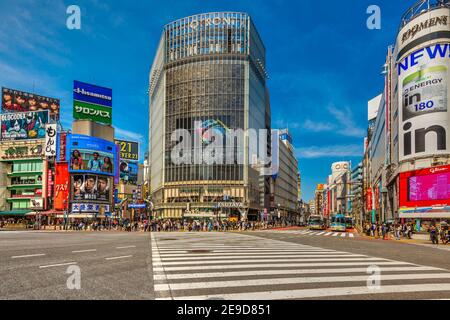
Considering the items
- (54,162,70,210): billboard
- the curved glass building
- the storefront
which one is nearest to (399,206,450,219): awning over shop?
the storefront

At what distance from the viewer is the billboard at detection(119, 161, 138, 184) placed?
A: 154m

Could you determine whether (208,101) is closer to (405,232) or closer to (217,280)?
(405,232)

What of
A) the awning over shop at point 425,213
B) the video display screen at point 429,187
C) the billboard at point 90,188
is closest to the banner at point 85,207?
the billboard at point 90,188

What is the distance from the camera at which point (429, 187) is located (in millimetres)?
49688

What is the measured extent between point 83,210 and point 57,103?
53107 millimetres

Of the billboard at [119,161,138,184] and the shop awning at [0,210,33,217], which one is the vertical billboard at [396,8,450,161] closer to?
the shop awning at [0,210,33,217]

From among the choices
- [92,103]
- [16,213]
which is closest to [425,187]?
[92,103]

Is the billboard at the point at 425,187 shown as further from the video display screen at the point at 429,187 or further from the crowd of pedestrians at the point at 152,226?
the crowd of pedestrians at the point at 152,226

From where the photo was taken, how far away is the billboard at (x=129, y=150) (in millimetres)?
164375

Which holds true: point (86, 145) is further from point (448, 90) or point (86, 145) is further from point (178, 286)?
point (178, 286)

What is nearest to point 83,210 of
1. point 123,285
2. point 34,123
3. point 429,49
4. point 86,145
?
point 86,145

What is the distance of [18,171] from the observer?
97562 millimetres

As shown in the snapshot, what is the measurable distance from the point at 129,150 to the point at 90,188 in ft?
276

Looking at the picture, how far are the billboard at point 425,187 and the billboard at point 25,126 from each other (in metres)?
87.1
